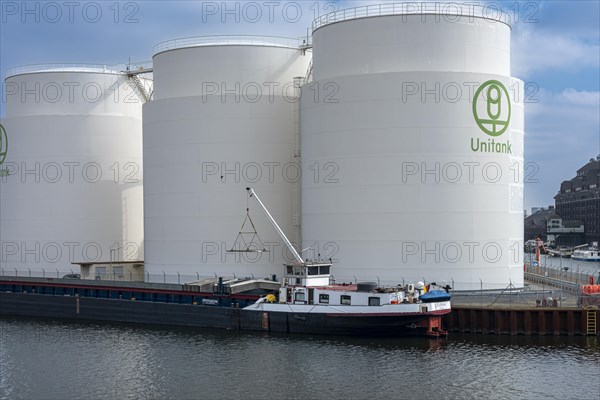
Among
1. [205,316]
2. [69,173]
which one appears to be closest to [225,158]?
[205,316]

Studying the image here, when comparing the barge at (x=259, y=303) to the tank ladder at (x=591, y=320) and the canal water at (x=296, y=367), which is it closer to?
the canal water at (x=296, y=367)

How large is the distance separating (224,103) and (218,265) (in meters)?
9.92

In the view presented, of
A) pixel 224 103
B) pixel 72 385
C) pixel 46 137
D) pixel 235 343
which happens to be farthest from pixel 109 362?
pixel 46 137

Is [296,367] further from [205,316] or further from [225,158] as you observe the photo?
[225,158]

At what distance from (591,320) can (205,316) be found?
1967 cm

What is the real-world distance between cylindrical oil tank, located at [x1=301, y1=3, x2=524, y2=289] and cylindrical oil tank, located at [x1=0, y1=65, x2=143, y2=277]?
19.8m

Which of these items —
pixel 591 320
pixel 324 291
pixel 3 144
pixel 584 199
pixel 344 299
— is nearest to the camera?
pixel 591 320

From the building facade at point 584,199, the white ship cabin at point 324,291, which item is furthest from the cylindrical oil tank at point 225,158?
the building facade at point 584,199

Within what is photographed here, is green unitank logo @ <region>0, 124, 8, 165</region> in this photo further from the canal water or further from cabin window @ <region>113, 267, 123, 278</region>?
the canal water

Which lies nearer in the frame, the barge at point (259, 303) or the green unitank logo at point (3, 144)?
the barge at point (259, 303)

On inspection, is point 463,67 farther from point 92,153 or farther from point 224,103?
point 92,153

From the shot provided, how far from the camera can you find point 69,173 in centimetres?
5800

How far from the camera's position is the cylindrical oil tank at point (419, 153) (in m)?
42.1

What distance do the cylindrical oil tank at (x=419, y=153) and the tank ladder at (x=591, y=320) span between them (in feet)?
21.3
